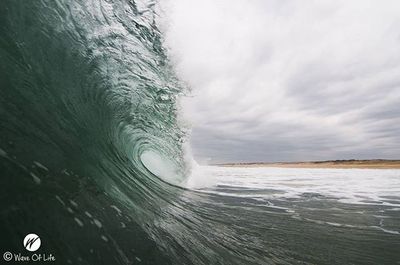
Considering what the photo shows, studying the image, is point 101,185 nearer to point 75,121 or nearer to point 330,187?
point 75,121

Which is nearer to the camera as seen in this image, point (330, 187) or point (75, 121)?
point (75, 121)

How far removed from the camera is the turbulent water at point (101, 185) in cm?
278

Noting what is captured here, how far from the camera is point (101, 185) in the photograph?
14.8 ft

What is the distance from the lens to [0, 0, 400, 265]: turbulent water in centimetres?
278

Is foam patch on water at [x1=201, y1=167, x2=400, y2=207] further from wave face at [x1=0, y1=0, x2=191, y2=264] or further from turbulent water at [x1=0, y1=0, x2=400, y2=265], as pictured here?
wave face at [x1=0, y1=0, x2=191, y2=264]

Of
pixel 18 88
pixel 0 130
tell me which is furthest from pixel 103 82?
pixel 0 130

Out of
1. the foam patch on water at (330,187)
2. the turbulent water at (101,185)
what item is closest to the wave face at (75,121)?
the turbulent water at (101,185)

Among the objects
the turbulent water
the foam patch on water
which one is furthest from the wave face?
the foam patch on water

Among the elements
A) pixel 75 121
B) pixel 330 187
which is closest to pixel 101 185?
pixel 75 121

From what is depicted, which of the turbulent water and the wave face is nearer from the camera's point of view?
the wave face

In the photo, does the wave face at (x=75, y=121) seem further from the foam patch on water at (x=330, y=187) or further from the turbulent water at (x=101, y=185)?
the foam patch on water at (x=330, y=187)

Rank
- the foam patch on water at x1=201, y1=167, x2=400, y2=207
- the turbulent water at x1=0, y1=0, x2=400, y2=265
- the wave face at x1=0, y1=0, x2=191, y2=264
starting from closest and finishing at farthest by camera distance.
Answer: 1. the wave face at x1=0, y1=0, x2=191, y2=264
2. the turbulent water at x1=0, y1=0, x2=400, y2=265
3. the foam patch on water at x1=201, y1=167, x2=400, y2=207

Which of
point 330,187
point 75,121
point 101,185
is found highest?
point 75,121

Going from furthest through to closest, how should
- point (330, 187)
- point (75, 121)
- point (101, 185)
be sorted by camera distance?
point (330, 187)
point (75, 121)
point (101, 185)
